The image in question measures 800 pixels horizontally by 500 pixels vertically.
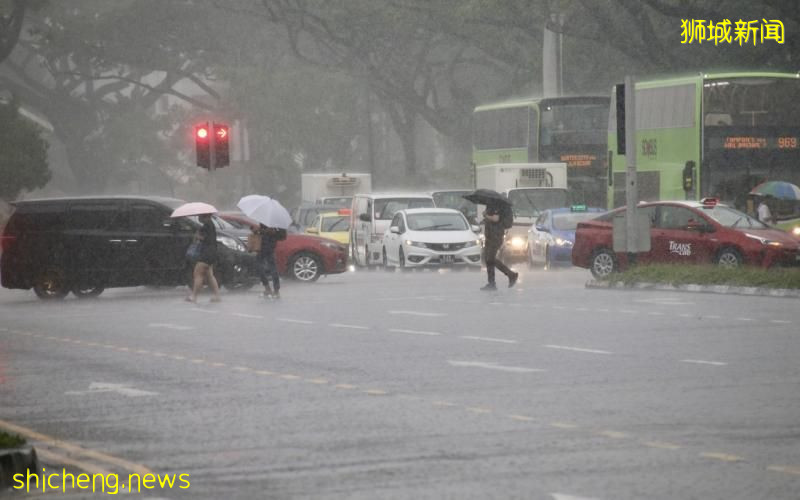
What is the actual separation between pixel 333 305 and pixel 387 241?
16232mm

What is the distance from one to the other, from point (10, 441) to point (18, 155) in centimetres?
5264

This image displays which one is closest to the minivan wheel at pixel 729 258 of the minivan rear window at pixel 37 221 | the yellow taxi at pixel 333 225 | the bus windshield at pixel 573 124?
the minivan rear window at pixel 37 221

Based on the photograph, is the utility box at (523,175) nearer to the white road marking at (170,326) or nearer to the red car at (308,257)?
the red car at (308,257)

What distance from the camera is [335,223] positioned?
1991 inches

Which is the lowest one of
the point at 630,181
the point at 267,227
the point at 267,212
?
the point at 267,227

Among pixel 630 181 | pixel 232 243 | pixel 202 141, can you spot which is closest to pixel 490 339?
pixel 630 181

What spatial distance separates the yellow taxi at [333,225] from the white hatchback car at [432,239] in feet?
23.3

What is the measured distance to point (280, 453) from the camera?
10859mm

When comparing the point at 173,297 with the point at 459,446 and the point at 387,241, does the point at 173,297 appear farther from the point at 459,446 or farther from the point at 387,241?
the point at 459,446

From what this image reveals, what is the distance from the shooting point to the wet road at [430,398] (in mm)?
9867

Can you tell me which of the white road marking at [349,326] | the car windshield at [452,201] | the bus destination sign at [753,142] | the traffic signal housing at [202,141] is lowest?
the white road marking at [349,326]

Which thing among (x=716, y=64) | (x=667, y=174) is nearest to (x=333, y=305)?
(x=667, y=174)

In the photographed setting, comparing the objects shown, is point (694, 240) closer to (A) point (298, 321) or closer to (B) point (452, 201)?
(A) point (298, 321)

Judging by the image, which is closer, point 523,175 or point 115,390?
point 115,390
